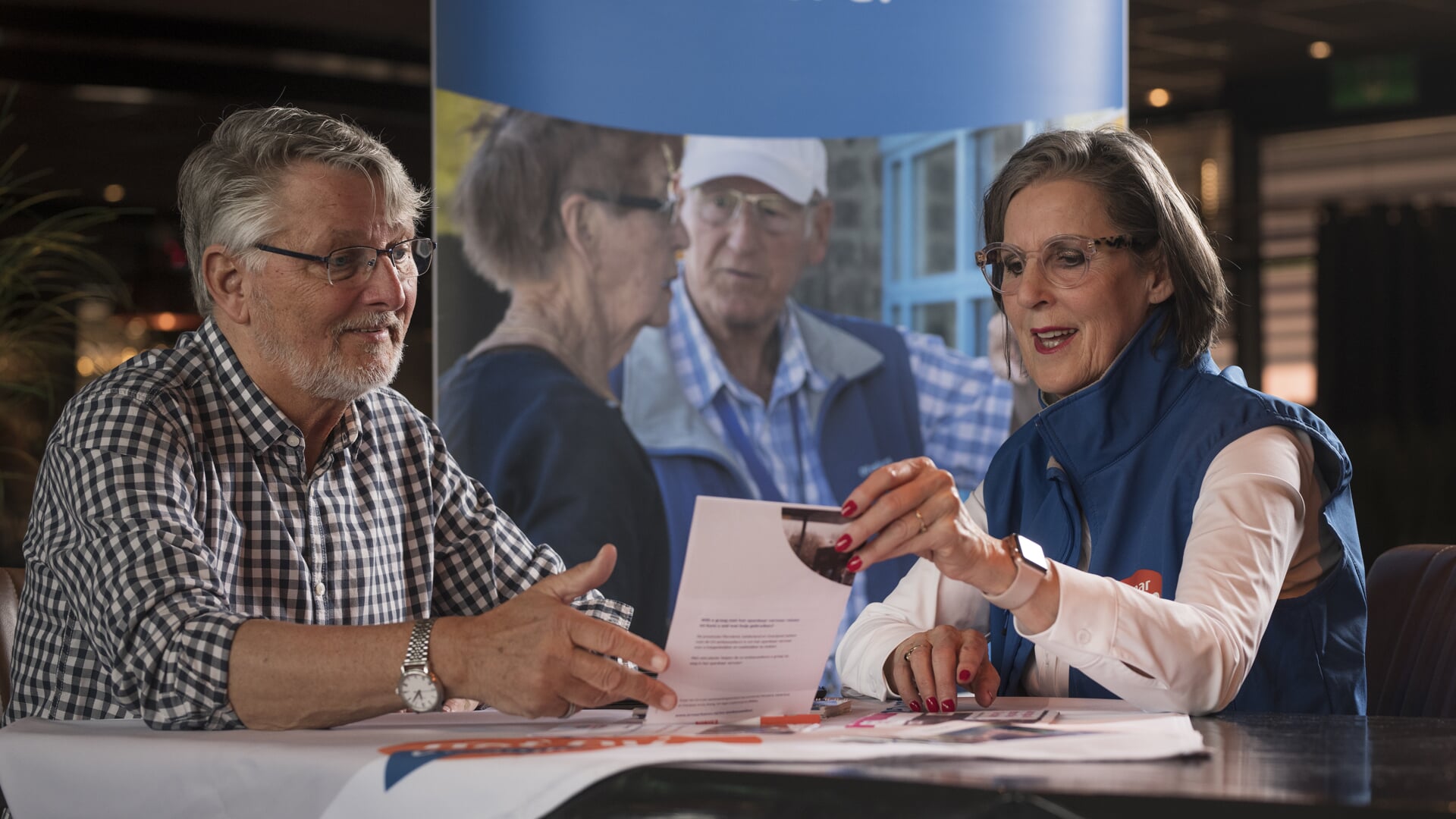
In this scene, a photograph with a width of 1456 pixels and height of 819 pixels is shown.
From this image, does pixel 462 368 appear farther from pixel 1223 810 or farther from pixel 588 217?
pixel 1223 810

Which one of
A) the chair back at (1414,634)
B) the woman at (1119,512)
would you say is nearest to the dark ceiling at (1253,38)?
the chair back at (1414,634)

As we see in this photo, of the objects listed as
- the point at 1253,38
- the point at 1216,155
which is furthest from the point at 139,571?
the point at 1216,155

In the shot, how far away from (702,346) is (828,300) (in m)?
0.31

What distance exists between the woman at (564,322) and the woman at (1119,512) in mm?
1178

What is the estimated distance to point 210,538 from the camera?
66.3 inches

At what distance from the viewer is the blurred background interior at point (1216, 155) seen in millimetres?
6645

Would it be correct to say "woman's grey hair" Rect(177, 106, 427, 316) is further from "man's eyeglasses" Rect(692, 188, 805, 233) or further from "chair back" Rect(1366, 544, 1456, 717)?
"chair back" Rect(1366, 544, 1456, 717)

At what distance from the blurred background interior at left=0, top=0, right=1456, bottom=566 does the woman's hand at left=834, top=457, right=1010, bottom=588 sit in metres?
4.53

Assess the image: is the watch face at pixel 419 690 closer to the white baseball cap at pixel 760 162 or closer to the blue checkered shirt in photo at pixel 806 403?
the blue checkered shirt in photo at pixel 806 403

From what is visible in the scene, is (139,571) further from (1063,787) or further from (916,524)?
(1063,787)

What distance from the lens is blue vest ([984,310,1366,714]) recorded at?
169cm

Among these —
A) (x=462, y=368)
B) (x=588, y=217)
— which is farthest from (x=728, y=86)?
(x=462, y=368)

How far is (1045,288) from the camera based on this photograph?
1.90m

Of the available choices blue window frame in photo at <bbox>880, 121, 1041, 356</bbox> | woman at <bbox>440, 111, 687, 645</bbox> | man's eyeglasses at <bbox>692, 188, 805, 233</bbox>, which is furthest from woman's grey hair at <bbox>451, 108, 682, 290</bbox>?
blue window frame in photo at <bbox>880, 121, 1041, 356</bbox>
